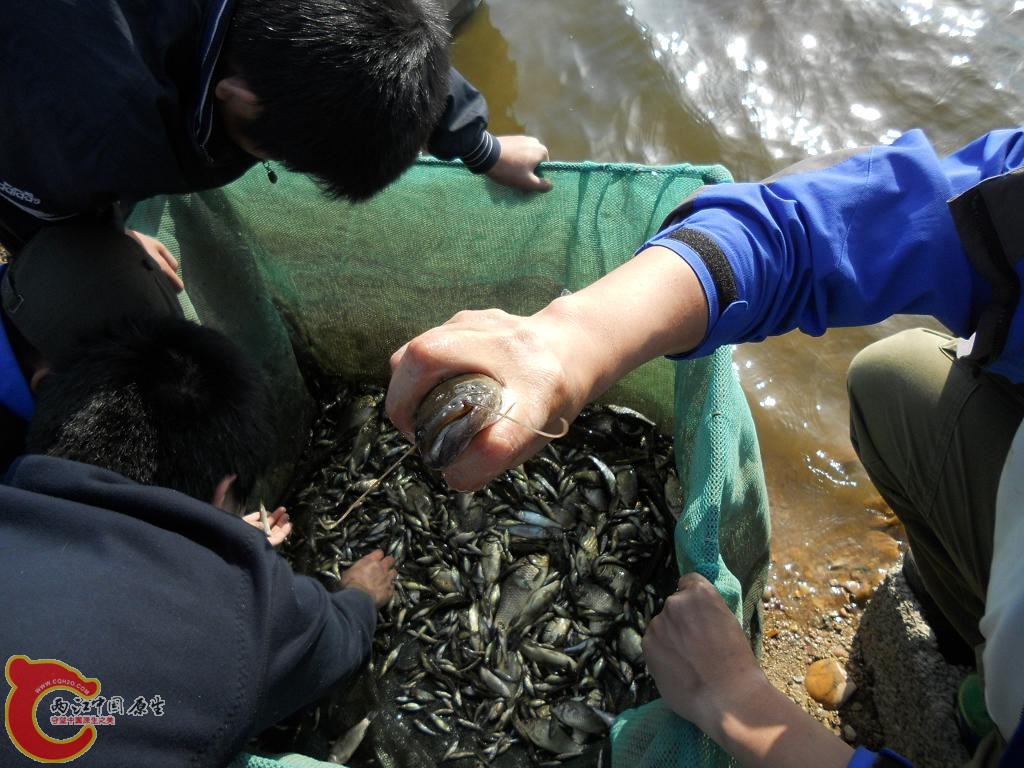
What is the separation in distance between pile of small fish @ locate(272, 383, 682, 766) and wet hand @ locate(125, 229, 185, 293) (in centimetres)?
93

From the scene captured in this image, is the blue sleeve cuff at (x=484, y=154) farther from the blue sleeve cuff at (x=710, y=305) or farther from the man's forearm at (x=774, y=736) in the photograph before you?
the man's forearm at (x=774, y=736)

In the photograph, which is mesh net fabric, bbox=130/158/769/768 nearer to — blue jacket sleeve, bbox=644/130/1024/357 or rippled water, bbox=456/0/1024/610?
blue jacket sleeve, bbox=644/130/1024/357

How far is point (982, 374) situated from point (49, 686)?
233 centimetres

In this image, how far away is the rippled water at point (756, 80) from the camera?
158 inches

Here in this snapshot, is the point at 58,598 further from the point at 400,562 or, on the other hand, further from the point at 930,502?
the point at 930,502

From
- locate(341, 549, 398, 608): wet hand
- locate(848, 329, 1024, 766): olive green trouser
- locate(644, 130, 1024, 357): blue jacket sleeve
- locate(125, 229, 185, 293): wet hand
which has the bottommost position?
locate(341, 549, 398, 608): wet hand

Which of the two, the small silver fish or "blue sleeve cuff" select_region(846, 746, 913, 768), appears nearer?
the small silver fish

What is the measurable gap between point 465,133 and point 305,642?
1.70 meters

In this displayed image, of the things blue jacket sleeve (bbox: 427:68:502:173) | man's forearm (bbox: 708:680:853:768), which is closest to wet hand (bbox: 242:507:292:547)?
blue jacket sleeve (bbox: 427:68:502:173)

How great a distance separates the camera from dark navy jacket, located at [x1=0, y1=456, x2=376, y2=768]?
1.53 meters

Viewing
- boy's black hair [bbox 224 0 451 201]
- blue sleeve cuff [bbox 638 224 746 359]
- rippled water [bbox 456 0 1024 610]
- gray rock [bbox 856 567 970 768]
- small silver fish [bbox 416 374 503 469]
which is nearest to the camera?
small silver fish [bbox 416 374 503 469]

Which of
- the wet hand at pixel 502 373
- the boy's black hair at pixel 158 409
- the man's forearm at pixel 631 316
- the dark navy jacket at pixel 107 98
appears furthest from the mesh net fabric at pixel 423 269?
the wet hand at pixel 502 373

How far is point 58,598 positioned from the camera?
5.10ft

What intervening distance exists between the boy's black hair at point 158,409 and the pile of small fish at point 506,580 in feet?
2.67
